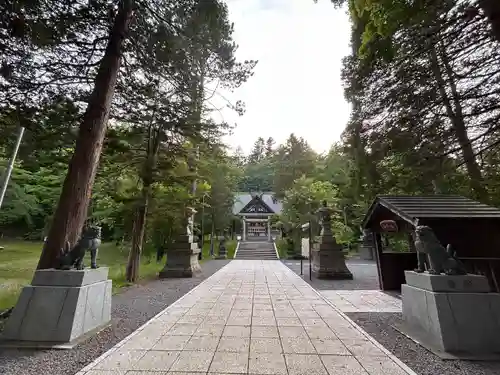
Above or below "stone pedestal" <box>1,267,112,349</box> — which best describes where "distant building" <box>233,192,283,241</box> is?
above

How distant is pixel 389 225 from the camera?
6344 mm

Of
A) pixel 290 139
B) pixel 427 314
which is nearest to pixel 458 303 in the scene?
pixel 427 314

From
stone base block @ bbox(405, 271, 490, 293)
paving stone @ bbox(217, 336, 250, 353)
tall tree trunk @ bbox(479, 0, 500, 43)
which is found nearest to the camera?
paving stone @ bbox(217, 336, 250, 353)

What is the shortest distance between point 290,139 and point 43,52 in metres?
25.8

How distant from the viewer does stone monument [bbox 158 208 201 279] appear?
356 inches

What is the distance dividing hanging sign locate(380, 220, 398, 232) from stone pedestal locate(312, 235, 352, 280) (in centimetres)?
262

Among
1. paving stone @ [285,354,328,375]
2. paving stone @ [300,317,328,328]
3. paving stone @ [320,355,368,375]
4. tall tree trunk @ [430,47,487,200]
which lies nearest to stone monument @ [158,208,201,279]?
paving stone @ [300,317,328,328]

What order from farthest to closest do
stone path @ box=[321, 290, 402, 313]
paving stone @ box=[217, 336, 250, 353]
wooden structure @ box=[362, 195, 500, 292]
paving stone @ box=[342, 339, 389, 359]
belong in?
1. wooden structure @ box=[362, 195, 500, 292]
2. stone path @ box=[321, 290, 402, 313]
3. paving stone @ box=[217, 336, 250, 353]
4. paving stone @ box=[342, 339, 389, 359]

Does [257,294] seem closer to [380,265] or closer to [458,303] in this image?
[380,265]

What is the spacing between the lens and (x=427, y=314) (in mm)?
3154

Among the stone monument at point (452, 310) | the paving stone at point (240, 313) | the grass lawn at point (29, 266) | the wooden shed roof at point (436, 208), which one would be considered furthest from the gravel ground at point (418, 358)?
the grass lawn at point (29, 266)

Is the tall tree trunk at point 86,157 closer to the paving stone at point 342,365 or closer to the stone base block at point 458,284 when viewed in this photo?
the paving stone at point 342,365

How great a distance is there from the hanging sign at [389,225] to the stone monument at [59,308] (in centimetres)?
607

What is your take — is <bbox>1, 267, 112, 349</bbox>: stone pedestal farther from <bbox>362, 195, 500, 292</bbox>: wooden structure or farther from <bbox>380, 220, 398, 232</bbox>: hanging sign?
<bbox>380, 220, 398, 232</bbox>: hanging sign
